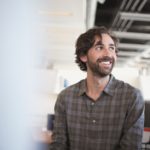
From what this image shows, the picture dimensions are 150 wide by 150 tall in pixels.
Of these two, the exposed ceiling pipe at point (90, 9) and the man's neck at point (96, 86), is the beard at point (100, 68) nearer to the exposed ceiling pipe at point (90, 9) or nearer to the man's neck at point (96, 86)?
the man's neck at point (96, 86)

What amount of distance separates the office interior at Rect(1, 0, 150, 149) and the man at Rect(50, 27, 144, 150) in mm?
159

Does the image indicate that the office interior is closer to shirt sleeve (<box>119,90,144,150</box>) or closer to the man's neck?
the man's neck

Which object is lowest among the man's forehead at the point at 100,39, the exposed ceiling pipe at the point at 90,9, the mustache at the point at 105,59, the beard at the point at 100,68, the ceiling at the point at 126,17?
the beard at the point at 100,68

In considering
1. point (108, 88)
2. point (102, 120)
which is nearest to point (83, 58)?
point (108, 88)

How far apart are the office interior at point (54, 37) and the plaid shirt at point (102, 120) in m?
0.16

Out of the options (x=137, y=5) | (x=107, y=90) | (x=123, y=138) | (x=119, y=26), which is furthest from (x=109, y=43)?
(x=119, y=26)

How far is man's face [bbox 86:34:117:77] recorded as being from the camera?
4.43 feet

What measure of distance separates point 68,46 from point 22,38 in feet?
19.6

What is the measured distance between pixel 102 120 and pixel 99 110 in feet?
0.17

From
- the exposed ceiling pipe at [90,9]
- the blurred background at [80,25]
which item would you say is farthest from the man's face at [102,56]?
the exposed ceiling pipe at [90,9]

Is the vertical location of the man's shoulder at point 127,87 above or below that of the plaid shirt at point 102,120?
above

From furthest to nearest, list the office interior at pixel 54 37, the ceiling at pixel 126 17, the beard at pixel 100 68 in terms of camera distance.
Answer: the ceiling at pixel 126 17
the beard at pixel 100 68
the office interior at pixel 54 37

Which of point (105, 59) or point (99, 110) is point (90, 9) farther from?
point (99, 110)

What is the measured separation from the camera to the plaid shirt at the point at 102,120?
1.28 meters
